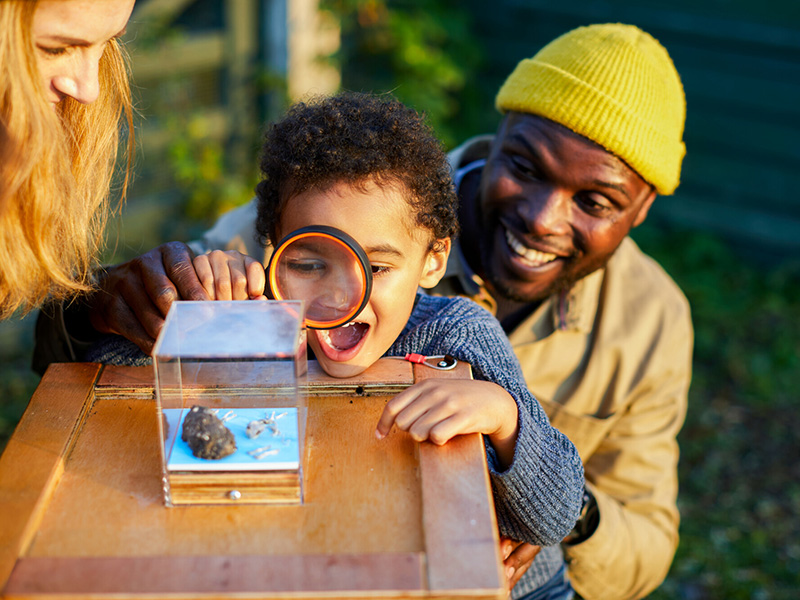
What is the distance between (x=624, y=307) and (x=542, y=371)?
44cm

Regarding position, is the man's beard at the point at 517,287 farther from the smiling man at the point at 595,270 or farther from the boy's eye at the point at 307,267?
the boy's eye at the point at 307,267

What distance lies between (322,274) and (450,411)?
1.35 ft

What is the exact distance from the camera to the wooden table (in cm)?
122

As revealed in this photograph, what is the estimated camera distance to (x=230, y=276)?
5.87 feet

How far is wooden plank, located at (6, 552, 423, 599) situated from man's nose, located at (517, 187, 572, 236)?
5.64 feet

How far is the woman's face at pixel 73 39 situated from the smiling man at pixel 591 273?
71 cm

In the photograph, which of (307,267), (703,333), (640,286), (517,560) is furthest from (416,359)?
(703,333)

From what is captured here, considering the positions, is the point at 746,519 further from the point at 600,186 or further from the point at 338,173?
the point at 338,173

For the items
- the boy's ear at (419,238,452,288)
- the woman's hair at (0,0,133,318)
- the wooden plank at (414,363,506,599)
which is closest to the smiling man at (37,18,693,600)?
the woman's hair at (0,0,133,318)

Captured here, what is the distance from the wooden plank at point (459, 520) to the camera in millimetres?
1227

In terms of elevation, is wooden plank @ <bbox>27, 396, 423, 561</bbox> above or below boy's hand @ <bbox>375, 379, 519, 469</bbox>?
below

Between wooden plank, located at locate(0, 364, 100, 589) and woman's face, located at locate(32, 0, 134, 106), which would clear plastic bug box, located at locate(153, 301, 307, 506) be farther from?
woman's face, located at locate(32, 0, 134, 106)

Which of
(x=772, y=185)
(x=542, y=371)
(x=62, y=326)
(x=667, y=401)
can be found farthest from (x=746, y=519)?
(x=62, y=326)

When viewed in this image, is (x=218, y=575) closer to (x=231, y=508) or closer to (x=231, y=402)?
(x=231, y=508)
